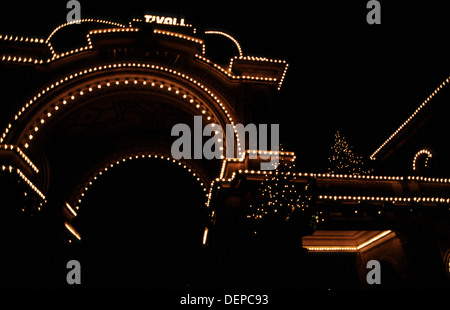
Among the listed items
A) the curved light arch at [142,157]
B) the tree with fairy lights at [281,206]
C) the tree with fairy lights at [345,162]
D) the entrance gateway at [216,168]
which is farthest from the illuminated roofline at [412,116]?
the curved light arch at [142,157]

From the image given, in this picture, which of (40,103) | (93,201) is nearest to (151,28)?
(40,103)

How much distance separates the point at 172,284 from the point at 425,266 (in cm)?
793

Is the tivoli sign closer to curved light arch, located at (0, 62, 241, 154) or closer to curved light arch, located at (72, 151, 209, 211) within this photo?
curved light arch, located at (0, 62, 241, 154)

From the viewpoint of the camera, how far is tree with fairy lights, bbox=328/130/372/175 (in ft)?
40.4

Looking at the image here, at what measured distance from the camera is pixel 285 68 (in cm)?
1337

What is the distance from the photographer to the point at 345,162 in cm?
1249

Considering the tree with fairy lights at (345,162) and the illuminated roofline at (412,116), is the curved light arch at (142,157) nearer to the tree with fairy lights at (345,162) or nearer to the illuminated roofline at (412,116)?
the tree with fairy lights at (345,162)

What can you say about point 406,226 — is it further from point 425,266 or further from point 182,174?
Result: point 182,174

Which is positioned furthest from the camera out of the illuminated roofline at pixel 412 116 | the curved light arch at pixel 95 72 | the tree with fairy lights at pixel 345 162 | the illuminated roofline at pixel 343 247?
the illuminated roofline at pixel 412 116

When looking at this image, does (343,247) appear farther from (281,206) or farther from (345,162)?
(281,206)

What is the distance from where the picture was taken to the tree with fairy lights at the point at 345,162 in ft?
40.4

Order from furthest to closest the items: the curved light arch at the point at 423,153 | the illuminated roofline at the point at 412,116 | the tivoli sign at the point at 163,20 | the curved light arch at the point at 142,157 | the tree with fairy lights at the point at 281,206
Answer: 1. the curved light arch at the point at 142,157
2. the curved light arch at the point at 423,153
3. the illuminated roofline at the point at 412,116
4. the tivoli sign at the point at 163,20
5. the tree with fairy lights at the point at 281,206

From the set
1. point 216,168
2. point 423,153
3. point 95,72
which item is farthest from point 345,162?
point 95,72

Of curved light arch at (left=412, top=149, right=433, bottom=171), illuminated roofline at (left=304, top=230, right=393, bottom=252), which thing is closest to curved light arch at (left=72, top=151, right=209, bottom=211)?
illuminated roofline at (left=304, top=230, right=393, bottom=252)
